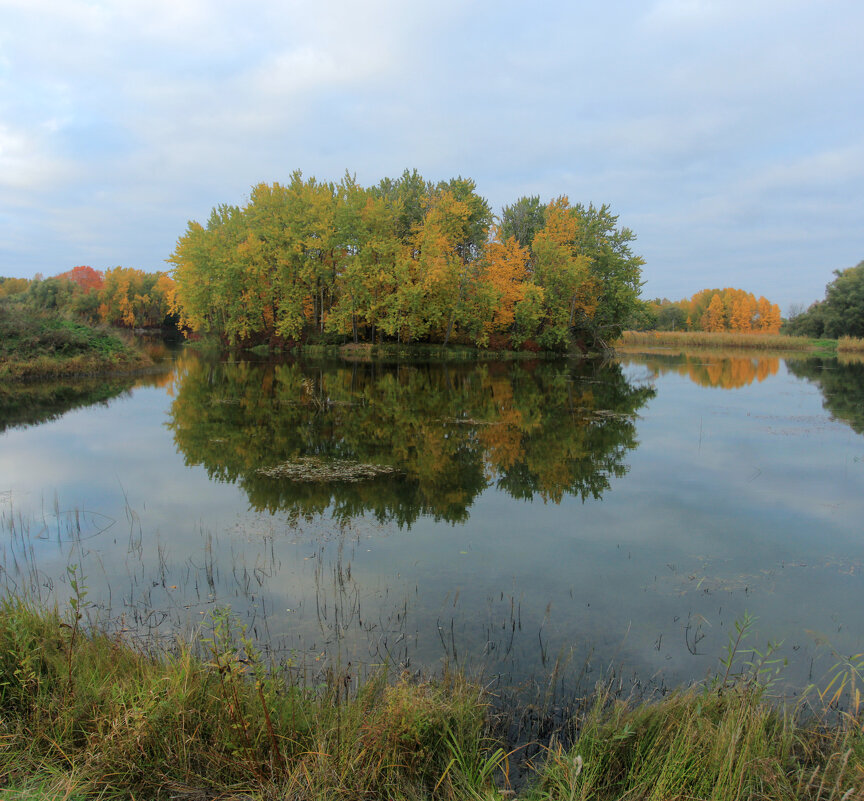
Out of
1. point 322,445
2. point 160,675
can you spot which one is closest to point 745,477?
point 322,445

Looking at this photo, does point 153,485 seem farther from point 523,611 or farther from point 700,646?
point 700,646

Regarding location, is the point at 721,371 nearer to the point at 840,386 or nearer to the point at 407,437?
the point at 840,386

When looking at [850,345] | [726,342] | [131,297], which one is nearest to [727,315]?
[726,342]

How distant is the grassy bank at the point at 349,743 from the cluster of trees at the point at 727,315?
108882 millimetres

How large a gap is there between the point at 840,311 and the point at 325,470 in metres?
71.5

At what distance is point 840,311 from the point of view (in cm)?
6322

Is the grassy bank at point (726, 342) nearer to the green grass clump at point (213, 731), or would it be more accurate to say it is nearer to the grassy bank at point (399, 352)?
the grassy bank at point (399, 352)

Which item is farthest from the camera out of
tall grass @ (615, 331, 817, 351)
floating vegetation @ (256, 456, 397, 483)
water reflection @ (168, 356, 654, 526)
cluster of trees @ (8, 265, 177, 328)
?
cluster of trees @ (8, 265, 177, 328)

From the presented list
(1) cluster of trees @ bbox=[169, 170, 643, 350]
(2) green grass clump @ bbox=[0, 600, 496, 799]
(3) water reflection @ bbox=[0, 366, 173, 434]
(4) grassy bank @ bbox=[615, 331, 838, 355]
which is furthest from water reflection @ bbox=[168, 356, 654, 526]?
(4) grassy bank @ bbox=[615, 331, 838, 355]

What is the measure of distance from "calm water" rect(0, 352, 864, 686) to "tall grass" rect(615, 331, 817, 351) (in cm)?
5108

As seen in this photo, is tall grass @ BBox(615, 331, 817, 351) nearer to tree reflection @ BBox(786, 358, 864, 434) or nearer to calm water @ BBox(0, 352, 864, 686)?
tree reflection @ BBox(786, 358, 864, 434)

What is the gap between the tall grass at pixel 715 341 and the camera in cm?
6406

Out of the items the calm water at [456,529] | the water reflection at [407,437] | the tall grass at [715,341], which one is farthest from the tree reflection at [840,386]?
the tall grass at [715,341]

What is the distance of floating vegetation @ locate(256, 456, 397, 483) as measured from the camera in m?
11.1
